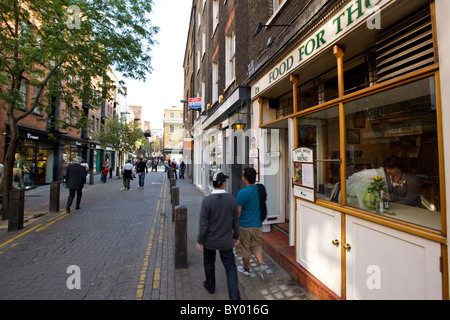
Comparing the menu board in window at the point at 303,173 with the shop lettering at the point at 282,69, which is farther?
the shop lettering at the point at 282,69

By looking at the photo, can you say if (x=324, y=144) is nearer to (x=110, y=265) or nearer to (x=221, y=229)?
(x=221, y=229)

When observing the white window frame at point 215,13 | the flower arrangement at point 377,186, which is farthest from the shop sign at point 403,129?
the white window frame at point 215,13

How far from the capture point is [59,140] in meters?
16.4

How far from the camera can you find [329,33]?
3.09 m

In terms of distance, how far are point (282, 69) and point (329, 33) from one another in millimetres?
1331

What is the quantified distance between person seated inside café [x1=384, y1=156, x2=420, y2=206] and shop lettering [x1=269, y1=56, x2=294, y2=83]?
236 cm

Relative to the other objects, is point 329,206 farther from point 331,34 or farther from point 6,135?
point 6,135

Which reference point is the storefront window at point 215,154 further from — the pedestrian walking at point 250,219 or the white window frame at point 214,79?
the pedestrian walking at point 250,219

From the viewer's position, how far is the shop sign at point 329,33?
2502mm

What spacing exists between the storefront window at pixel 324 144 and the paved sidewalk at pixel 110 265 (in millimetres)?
1625

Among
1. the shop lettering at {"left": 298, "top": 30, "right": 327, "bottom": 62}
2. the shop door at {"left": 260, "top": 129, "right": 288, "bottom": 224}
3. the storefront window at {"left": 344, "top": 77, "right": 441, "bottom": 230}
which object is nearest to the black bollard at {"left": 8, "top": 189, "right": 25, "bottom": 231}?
the shop door at {"left": 260, "top": 129, "right": 288, "bottom": 224}

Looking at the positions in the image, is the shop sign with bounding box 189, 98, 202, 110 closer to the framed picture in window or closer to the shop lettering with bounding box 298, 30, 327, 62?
the shop lettering with bounding box 298, 30, 327, 62

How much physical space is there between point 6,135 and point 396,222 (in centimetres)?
1611
